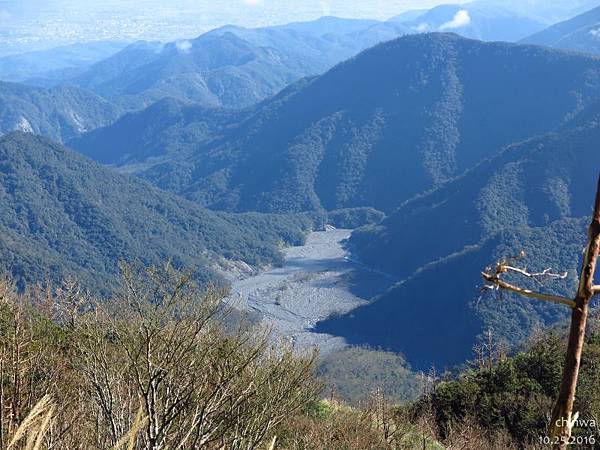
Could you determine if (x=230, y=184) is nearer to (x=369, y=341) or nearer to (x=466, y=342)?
(x=369, y=341)

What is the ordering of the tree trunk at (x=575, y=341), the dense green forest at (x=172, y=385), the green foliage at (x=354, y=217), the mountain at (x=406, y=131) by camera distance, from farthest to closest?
the mountain at (x=406, y=131)
the green foliage at (x=354, y=217)
the dense green forest at (x=172, y=385)
the tree trunk at (x=575, y=341)

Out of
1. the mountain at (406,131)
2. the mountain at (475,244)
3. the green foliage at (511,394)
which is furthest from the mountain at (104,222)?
the green foliage at (511,394)

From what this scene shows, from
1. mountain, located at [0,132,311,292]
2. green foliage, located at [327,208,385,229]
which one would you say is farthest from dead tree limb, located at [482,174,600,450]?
green foliage, located at [327,208,385,229]

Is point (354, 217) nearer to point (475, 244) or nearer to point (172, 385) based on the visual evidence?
point (475, 244)

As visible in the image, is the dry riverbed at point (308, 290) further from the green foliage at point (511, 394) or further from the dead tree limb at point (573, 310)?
the dead tree limb at point (573, 310)

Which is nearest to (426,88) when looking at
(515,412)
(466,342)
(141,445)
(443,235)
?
(443,235)

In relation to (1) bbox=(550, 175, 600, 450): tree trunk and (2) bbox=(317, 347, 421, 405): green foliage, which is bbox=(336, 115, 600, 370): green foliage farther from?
(1) bbox=(550, 175, 600, 450): tree trunk
